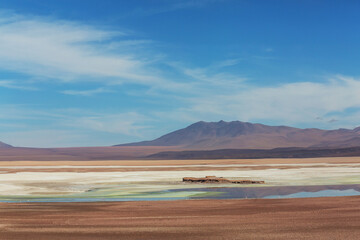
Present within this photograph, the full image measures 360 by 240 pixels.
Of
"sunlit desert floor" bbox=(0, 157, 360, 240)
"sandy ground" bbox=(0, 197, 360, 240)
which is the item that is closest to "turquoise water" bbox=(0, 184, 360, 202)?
"sunlit desert floor" bbox=(0, 157, 360, 240)

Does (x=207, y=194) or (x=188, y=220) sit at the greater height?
(x=207, y=194)

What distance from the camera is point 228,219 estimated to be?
1712 cm

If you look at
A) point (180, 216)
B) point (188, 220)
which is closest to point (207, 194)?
point (180, 216)

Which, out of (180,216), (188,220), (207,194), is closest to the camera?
(188,220)

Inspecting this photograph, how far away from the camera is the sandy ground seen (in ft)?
47.5

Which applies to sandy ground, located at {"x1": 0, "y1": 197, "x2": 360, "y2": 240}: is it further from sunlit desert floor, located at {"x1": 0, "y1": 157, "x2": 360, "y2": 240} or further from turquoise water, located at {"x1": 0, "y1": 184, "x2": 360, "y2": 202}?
turquoise water, located at {"x1": 0, "y1": 184, "x2": 360, "y2": 202}

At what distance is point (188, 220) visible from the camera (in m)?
17.0

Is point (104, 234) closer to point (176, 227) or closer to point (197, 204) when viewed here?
point (176, 227)

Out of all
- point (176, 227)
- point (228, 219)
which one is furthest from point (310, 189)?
point (176, 227)

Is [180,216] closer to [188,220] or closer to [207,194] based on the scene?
[188,220]

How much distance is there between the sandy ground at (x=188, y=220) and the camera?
14.5 metres

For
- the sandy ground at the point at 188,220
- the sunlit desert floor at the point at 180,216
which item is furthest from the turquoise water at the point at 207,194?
the sandy ground at the point at 188,220

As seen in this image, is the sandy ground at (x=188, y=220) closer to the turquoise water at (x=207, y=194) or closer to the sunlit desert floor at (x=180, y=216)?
the sunlit desert floor at (x=180, y=216)

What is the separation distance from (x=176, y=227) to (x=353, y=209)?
7.00m
